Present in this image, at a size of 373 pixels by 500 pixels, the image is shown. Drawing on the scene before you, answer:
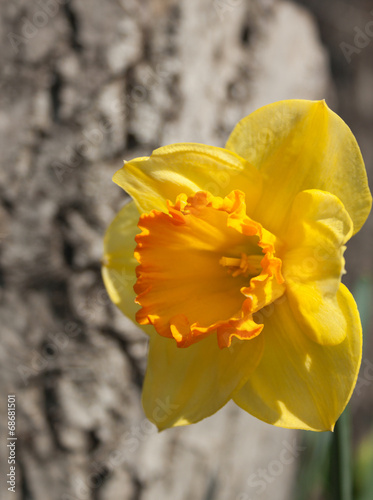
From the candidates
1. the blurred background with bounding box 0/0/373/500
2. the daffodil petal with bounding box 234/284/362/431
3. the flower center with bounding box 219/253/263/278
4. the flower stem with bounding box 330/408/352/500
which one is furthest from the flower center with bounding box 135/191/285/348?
the blurred background with bounding box 0/0/373/500

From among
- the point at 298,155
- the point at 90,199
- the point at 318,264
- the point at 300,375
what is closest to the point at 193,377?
the point at 300,375

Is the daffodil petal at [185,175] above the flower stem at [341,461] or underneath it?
above

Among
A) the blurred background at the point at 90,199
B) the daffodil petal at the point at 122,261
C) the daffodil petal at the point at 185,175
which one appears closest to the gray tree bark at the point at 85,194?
the blurred background at the point at 90,199

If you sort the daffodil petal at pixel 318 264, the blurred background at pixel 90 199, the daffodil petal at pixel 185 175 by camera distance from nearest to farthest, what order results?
1. the daffodil petal at pixel 318 264
2. the daffodil petal at pixel 185 175
3. the blurred background at pixel 90 199

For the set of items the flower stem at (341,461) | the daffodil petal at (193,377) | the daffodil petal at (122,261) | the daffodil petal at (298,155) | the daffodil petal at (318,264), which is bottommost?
the flower stem at (341,461)

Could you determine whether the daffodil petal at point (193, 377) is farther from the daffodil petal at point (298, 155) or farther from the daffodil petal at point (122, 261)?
the daffodil petal at point (298, 155)

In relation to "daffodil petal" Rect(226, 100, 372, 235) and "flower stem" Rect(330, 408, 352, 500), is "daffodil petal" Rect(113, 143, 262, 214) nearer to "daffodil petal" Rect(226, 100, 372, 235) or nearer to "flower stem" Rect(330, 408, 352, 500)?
"daffodil petal" Rect(226, 100, 372, 235)

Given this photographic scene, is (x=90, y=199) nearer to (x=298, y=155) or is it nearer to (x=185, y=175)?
(x=185, y=175)
